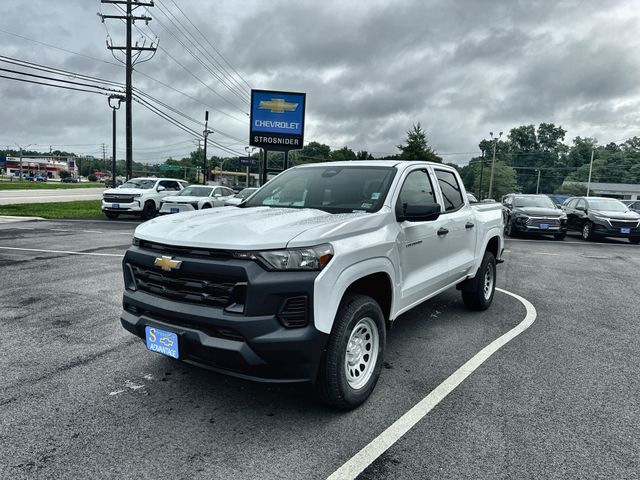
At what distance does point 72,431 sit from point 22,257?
7697 mm

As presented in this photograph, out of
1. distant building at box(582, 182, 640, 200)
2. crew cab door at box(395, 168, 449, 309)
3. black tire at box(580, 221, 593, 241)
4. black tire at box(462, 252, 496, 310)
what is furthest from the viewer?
distant building at box(582, 182, 640, 200)

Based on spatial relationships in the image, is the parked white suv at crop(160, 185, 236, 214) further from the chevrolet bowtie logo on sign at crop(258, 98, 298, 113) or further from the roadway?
the roadway

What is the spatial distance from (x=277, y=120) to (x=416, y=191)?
1802 cm

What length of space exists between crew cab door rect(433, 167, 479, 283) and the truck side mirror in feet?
3.14

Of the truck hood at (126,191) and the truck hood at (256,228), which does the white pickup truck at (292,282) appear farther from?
the truck hood at (126,191)

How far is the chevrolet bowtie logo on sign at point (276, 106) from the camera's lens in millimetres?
21344

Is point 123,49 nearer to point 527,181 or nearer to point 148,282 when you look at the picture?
point 148,282

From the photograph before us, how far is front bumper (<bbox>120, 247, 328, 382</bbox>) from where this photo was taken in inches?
107

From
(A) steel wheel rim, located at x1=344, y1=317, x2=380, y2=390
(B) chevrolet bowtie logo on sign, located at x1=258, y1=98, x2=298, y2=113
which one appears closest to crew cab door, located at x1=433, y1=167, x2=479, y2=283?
(A) steel wheel rim, located at x1=344, y1=317, x2=380, y2=390

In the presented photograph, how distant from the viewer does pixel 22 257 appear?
30.2 ft

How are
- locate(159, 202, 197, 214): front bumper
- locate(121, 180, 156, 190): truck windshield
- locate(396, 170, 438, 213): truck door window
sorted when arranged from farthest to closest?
1. locate(121, 180, 156, 190): truck windshield
2. locate(159, 202, 197, 214): front bumper
3. locate(396, 170, 438, 213): truck door window

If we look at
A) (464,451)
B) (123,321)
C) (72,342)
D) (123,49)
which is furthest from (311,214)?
(123,49)

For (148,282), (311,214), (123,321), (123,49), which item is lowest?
(123,321)

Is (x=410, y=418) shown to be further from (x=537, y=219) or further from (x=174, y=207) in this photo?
A: (x=174, y=207)
